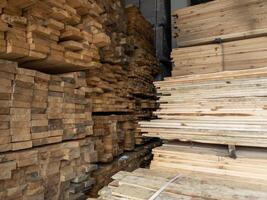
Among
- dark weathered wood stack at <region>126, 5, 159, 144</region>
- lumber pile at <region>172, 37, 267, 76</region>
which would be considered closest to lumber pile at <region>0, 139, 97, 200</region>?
lumber pile at <region>172, 37, 267, 76</region>

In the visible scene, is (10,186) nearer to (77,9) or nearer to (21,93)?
(21,93)

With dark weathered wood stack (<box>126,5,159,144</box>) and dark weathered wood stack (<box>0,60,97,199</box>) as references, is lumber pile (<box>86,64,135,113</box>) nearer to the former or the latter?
dark weathered wood stack (<box>126,5,159,144</box>)

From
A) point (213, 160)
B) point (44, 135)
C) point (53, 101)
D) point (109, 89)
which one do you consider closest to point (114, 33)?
point (109, 89)

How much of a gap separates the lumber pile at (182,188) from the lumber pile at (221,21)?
252 centimetres

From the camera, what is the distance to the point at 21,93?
3.02m

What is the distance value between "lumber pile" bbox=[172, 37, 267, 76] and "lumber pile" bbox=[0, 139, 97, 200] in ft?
7.32

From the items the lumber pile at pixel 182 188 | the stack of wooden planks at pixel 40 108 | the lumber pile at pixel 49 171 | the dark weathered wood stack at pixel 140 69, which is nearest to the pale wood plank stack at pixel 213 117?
the lumber pile at pixel 182 188

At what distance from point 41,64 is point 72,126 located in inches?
40.4

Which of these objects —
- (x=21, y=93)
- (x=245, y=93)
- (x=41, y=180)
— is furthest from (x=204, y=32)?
(x=41, y=180)

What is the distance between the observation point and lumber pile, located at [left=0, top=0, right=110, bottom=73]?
9.18ft

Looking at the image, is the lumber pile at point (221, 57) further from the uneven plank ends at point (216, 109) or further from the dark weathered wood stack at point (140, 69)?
the dark weathered wood stack at point (140, 69)

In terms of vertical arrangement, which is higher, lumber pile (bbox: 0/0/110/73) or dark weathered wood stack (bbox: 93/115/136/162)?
lumber pile (bbox: 0/0/110/73)

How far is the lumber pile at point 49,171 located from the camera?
2836 mm

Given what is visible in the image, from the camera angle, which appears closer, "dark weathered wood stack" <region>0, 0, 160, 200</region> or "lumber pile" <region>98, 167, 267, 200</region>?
"lumber pile" <region>98, 167, 267, 200</region>
